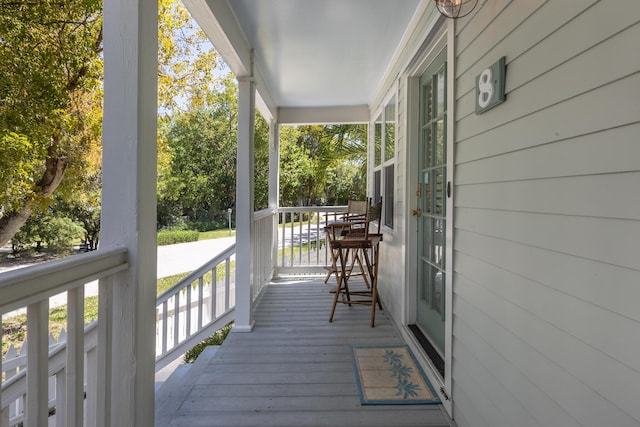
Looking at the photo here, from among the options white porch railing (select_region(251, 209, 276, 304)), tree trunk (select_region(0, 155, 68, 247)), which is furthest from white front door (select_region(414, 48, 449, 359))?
tree trunk (select_region(0, 155, 68, 247))

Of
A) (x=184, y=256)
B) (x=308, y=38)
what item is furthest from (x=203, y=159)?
(x=308, y=38)

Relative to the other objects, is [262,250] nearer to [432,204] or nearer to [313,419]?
[432,204]

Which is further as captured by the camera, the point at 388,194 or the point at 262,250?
the point at 262,250

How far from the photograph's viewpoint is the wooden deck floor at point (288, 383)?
1.86 m

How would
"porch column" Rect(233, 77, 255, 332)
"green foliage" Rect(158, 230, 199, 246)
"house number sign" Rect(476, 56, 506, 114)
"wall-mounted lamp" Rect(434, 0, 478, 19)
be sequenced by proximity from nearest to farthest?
"house number sign" Rect(476, 56, 506, 114), "wall-mounted lamp" Rect(434, 0, 478, 19), "porch column" Rect(233, 77, 255, 332), "green foliage" Rect(158, 230, 199, 246)

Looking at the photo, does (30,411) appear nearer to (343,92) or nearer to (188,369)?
(188,369)

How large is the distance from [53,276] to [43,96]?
4.24 m

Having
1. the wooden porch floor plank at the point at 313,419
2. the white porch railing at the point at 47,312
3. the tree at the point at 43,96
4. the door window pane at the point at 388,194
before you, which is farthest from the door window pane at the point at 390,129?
the tree at the point at 43,96

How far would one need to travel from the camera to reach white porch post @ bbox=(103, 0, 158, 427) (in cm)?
122

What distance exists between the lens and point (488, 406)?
56.6 inches

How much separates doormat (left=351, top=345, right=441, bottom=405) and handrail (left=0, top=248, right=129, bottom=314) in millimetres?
1590

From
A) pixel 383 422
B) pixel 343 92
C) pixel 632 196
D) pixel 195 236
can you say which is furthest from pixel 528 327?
pixel 195 236

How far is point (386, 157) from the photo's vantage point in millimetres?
3887

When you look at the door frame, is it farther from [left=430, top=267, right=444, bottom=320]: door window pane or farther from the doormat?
[left=430, top=267, right=444, bottom=320]: door window pane
